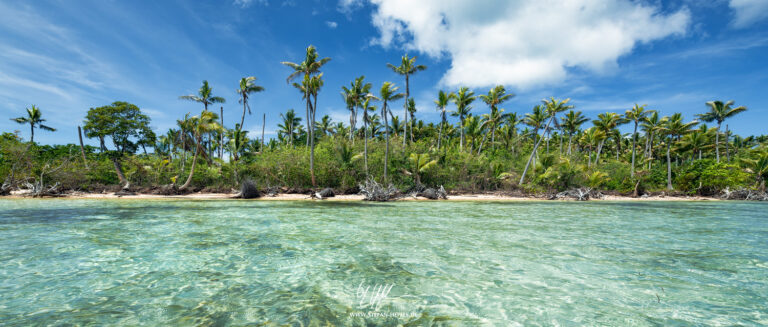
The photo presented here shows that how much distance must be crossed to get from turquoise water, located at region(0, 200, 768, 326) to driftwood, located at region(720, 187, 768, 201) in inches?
1134

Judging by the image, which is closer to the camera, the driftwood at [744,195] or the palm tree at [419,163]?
the driftwood at [744,195]

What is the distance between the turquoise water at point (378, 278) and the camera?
3328 millimetres

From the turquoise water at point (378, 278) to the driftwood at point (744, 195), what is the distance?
28.8 meters

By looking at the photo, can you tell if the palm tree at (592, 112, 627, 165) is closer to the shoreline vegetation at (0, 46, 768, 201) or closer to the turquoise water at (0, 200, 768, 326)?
the shoreline vegetation at (0, 46, 768, 201)

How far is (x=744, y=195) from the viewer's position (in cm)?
2702

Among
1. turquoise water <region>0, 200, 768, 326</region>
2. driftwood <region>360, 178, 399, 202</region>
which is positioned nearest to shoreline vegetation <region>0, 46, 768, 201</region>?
driftwood <region>360, 178, 399, 202</region>

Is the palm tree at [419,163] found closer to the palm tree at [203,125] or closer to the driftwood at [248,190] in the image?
the driftwood at [248,190]

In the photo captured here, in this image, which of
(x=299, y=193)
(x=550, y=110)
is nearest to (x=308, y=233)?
(x=299, y=193)

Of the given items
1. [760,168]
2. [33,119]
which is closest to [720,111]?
[760,168]

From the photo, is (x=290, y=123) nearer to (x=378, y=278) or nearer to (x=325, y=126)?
(x=325, y=126)

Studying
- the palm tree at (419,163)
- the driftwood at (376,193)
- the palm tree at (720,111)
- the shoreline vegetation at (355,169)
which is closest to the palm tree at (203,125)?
the shoreline vegetation at (355,169)

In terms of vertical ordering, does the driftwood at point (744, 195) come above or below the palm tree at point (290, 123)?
below
